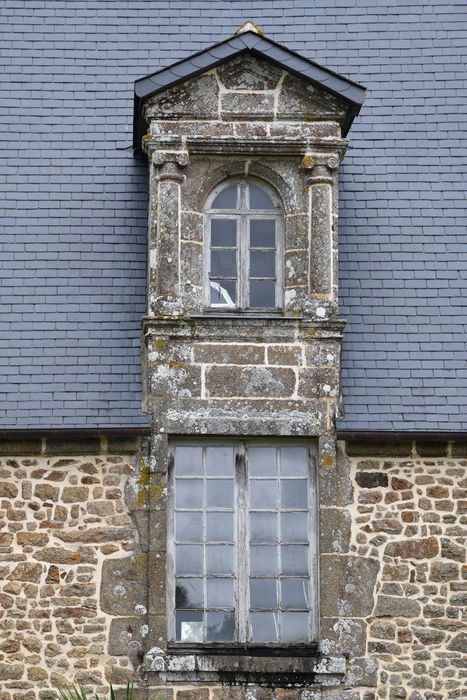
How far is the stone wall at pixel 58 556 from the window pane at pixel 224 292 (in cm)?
128

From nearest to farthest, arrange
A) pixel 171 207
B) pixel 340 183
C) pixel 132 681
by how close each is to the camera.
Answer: pixel 132 681 < pixel 171 207 < pixel 340 183

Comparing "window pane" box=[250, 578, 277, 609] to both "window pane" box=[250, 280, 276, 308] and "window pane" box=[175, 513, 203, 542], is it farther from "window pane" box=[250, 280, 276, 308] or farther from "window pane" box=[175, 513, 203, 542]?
"window pane" box=[250, 280, 276, 308]

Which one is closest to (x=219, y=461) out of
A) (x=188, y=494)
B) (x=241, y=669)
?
(x=188, y=494)

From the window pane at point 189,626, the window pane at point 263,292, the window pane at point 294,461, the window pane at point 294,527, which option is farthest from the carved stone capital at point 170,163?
the window pane at point 189,626

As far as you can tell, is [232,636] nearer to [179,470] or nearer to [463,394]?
[179,470]

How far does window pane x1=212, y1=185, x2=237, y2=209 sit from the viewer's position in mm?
10523

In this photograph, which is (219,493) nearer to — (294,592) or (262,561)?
(262,561)

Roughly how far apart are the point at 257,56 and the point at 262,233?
130cm

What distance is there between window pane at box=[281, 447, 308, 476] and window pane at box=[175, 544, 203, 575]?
2.68ft

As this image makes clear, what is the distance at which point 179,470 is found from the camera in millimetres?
9992

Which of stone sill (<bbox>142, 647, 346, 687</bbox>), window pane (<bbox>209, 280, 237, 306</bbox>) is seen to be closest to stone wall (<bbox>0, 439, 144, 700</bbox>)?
stone sill (<bbox>142, 647, 346, 687</bbox>)

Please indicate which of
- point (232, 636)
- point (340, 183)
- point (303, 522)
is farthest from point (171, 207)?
point (232, 636)

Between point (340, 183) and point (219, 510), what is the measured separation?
2962mm

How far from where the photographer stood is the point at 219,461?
10031mm
